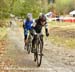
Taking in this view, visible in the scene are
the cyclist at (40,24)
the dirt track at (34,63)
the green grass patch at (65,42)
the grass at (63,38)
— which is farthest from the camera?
the grass at (63,38)

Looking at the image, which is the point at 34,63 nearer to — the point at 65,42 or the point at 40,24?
the point at 40,24

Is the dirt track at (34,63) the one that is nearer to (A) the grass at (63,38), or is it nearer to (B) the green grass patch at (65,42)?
(B) the green grass patch at (65,42)

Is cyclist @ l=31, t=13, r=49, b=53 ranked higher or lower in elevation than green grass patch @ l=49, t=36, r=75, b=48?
higher

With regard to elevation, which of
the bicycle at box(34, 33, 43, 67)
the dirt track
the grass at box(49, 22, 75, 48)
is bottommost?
the grass at box(49, 22, 75, 48)

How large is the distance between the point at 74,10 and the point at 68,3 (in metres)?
2.47

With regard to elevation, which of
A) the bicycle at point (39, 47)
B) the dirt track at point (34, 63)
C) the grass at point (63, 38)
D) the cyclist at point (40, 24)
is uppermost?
the cyclist at point (40, 24)

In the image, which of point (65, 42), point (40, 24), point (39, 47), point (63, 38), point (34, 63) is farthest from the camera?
point (63, 38)

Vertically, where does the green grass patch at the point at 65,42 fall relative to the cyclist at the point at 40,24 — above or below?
below

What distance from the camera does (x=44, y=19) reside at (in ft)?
45.9

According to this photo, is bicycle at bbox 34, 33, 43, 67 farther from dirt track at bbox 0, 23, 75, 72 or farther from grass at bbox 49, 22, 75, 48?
grass at bbox 49, 22, 75, 48

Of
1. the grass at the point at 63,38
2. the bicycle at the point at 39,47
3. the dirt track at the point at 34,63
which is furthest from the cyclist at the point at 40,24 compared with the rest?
the grass at the point at 63,38

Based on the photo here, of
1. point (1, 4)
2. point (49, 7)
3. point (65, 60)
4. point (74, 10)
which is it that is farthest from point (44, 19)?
point (49, 7)

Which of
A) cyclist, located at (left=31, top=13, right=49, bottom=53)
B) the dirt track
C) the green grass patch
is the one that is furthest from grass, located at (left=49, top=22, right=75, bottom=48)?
cyclist, located at (left=31, top=13, right=49, bottom=53)

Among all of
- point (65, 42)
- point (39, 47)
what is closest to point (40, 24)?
point (39, 47)
